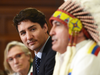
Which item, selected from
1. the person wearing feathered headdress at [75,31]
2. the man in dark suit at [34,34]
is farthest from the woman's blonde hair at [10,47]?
the person wearing feathered headdress at [75,31]

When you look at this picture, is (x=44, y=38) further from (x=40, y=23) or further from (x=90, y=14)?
(x=90, y=14)

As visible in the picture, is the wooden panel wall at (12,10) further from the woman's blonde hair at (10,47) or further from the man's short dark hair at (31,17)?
the man's short dark hair at (31,17)

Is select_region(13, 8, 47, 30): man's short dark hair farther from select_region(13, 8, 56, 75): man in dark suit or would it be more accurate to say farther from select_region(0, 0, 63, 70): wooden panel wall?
select_region(0, 0, 63, 70): wooden panel wall

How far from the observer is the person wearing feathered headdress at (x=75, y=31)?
1.50 m

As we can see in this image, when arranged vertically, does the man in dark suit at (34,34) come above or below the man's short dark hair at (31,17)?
below

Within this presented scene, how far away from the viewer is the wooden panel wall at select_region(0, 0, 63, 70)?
5102 millimetres

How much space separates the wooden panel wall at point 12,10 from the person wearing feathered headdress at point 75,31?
354 centimetres

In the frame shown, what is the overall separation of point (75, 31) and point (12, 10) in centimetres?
387

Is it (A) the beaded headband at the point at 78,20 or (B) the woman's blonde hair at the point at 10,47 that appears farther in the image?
(B) the woman's blonde hair at the point at 10,47

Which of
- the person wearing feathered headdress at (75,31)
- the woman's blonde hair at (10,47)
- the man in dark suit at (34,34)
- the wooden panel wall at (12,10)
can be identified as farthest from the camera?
the wooden panel wall at (12,10)

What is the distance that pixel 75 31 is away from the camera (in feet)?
5.04

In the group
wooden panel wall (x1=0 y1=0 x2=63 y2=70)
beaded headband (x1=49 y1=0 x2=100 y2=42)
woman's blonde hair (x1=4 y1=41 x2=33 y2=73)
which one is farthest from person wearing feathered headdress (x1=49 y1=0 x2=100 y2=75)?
wooden panel wall (x1=0 y1=0 x2=63 y2=70)

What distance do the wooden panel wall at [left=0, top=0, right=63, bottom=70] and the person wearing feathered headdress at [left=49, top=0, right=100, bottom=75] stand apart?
354 cm

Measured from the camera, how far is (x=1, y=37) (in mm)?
5145
